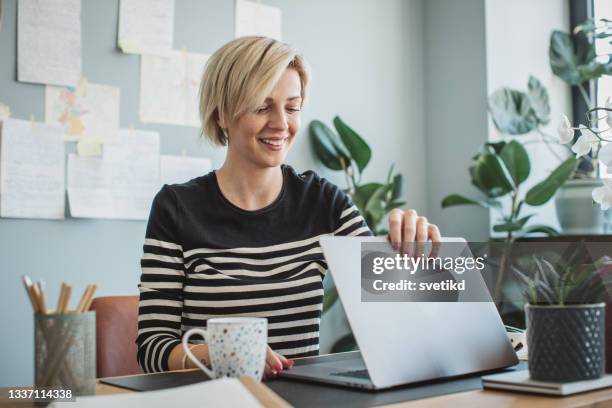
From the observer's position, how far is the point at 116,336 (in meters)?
1.67

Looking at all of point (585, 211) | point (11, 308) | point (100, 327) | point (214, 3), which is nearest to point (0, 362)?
point (11, 308)

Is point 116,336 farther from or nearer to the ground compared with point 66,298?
nearer to the ground

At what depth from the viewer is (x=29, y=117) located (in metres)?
2.16

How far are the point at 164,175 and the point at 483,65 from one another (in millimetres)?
1464

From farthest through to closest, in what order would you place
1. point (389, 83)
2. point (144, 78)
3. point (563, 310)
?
point (389, 83) → point (144, 78) → point (563, 310)

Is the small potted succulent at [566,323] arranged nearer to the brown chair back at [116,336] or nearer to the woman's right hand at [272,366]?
the woman's right hand at [272,366]

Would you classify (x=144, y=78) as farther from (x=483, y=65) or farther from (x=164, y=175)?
(x=483, y=65)

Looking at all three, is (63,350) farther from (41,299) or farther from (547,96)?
(547,96)

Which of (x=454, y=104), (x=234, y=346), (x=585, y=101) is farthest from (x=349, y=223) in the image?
(x=585, y=101)

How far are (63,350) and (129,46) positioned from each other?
1787 mm

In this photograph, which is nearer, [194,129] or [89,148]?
[89,148]

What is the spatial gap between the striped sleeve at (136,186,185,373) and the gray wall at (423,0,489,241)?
6.08ft

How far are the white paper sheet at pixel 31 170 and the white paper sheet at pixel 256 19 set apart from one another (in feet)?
2.74

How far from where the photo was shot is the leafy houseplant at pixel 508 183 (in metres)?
2.74
